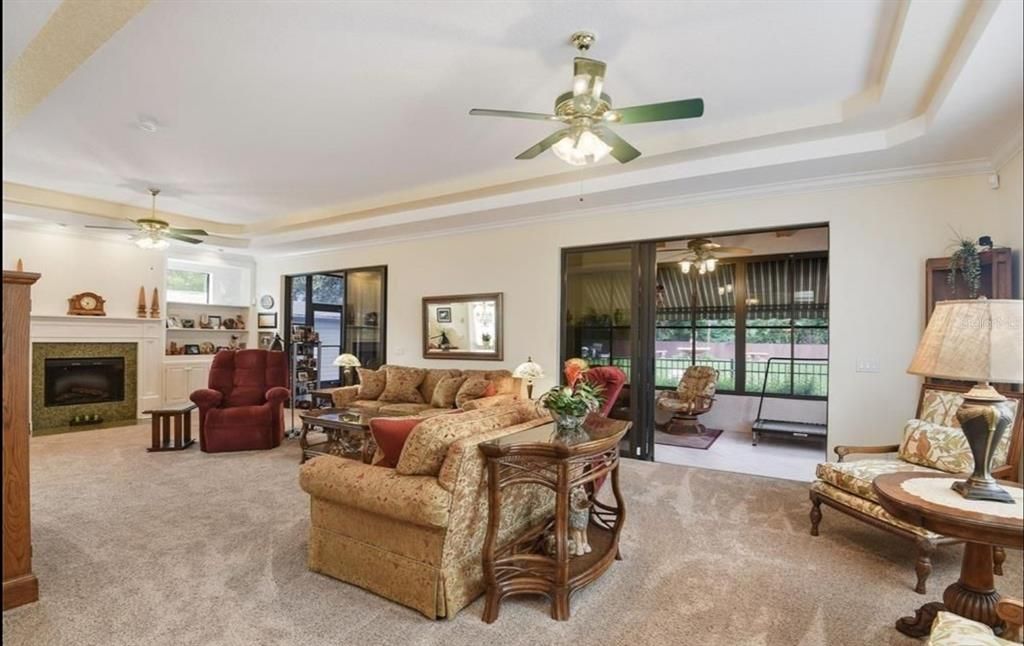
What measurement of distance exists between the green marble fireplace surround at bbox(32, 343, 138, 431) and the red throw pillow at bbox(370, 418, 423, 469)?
671 cm

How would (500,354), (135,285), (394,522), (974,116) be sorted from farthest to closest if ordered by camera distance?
(135,285)
(500,354)
(974,116)
(394,522)

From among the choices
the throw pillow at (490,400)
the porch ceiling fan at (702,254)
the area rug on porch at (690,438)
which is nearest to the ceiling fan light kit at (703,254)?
the porch ceiling fan at (702,254)

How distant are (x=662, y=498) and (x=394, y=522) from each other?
2.53 meters

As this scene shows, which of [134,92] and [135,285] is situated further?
[135,285]

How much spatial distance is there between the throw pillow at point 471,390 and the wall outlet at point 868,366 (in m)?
3.53

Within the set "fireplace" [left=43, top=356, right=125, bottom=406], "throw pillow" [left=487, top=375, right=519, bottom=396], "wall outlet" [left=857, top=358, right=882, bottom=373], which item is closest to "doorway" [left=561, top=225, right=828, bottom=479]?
"throw pillow" [left=487, top=375, right=519, bottom=396]

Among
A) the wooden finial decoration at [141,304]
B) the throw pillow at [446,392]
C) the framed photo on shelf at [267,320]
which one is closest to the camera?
the throw pillow at [446,392]

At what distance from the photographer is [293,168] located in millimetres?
5332

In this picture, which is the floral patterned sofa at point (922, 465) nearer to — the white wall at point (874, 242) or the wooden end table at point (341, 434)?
the white wall at point (874, 242)

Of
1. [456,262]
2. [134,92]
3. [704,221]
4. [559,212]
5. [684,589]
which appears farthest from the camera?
[456,262]

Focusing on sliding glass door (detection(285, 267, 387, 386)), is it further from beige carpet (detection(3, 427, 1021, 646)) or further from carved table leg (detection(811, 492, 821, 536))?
carved table leg (detection(811, 492, 821, 536))

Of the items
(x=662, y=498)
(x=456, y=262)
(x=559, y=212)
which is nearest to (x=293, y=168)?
(x=456, y=262)

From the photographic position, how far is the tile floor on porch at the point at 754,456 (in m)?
5.19

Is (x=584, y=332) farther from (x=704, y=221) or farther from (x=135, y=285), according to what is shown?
(x=135, y=285)
